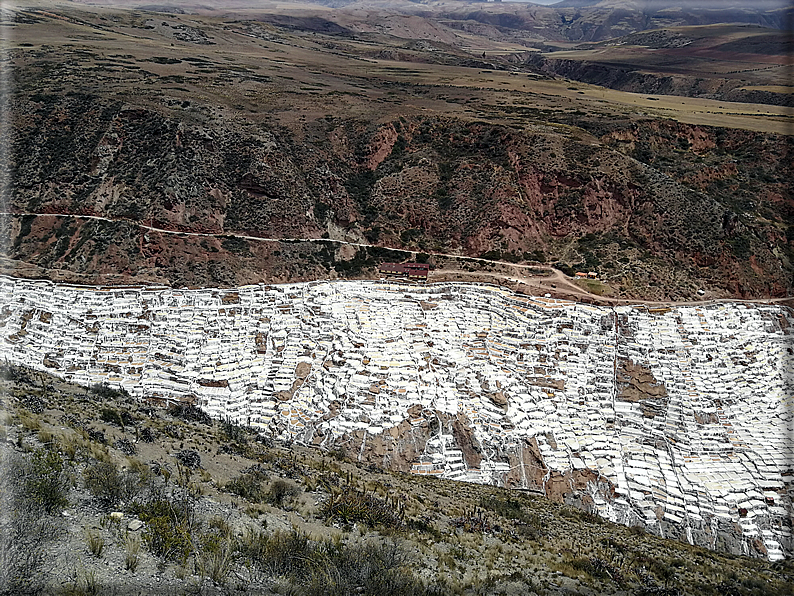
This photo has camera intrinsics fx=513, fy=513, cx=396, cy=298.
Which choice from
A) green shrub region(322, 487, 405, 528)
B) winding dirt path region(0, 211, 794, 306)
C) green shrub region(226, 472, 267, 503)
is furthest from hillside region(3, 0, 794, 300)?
green shrub region(322, 487, 405, 528)

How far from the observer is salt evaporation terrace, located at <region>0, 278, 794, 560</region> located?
20797 mm

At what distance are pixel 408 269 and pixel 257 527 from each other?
23.9 meters

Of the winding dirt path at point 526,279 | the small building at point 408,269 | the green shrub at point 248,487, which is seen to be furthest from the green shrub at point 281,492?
the winding dirt path at point 526,279

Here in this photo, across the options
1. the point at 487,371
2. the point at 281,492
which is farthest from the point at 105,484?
the point at 487,371

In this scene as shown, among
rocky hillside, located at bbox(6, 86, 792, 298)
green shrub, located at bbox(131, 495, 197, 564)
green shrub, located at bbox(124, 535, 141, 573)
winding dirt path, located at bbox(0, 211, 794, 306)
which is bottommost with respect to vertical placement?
green shrub, located at bbox(124, 535, 141, 573)

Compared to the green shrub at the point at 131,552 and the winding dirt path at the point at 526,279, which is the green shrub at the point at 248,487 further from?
the winding dirt path at the point at 526,279

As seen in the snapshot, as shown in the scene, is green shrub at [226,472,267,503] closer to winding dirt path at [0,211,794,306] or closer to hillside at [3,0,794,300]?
hillside at [3,0,794,300]

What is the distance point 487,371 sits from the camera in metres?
25.1

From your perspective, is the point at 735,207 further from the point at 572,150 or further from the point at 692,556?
the point at 692,556

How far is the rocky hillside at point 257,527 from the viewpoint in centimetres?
821

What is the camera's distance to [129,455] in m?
12.5

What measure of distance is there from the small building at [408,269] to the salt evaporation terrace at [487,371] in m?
2.73

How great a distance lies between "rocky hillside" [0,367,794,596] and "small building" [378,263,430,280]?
1618 centimetres

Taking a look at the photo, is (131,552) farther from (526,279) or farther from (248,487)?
(526,279)
